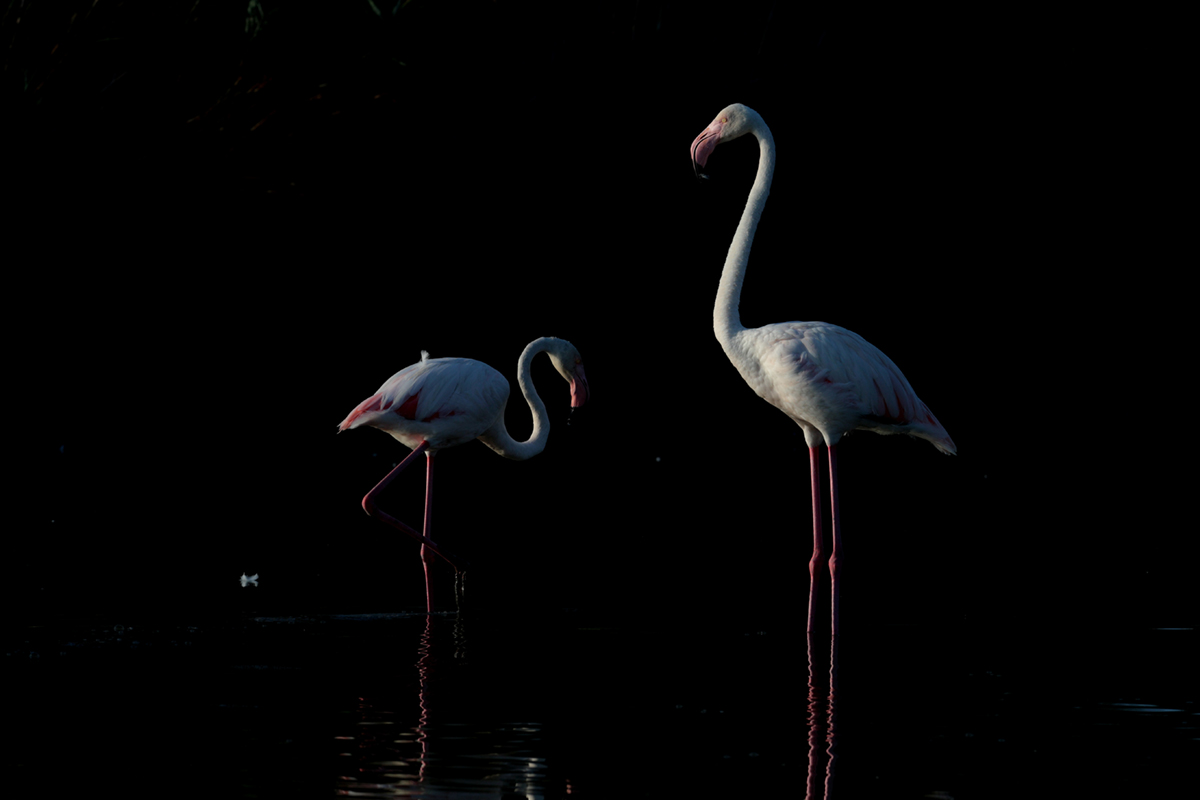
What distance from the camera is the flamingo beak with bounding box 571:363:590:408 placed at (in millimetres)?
7816

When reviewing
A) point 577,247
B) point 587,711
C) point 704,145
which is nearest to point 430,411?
point 704,145

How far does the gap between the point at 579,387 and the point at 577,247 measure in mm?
5820

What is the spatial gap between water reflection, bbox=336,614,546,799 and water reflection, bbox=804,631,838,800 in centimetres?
53

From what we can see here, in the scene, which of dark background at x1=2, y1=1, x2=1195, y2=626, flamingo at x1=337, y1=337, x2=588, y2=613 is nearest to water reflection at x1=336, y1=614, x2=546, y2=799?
flamingo at x1=337, y1=337, x2=588, y2=613

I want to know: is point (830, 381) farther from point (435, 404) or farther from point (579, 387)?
point (579, 387)

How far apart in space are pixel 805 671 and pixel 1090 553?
3.45m

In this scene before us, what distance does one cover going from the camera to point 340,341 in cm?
1372

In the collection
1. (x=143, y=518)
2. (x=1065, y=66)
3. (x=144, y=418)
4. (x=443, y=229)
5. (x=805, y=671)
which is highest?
(x=1065, y=66)

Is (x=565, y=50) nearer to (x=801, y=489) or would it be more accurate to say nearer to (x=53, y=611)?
(x=801, y=489)

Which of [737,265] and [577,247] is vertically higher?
[577,247]

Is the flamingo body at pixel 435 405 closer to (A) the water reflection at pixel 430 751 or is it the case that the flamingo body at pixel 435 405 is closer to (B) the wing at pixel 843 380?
(B) the wing at pixel 843 380

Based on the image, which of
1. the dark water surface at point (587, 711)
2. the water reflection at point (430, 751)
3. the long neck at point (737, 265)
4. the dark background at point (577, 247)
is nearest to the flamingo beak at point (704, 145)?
the long neck at point (737, 265)

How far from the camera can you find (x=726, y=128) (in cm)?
567

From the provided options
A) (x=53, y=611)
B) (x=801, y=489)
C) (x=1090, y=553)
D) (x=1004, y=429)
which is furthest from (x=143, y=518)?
(x=1004, y=429)
